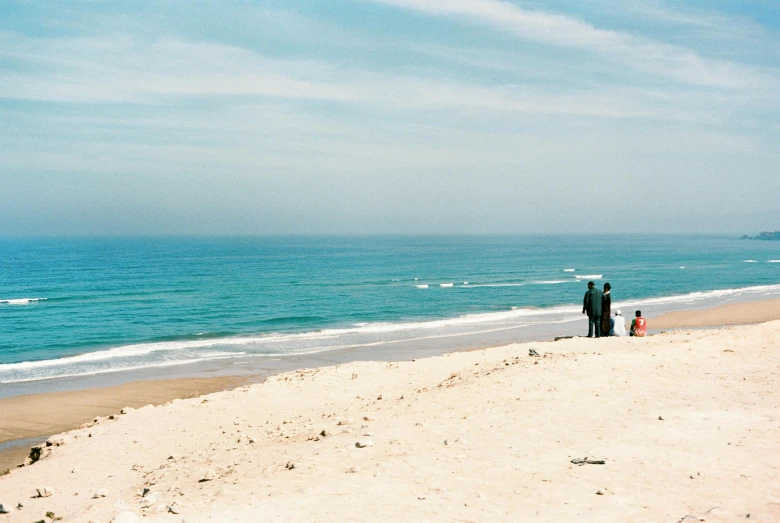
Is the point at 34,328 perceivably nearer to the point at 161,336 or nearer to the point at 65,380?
the point at 161,336

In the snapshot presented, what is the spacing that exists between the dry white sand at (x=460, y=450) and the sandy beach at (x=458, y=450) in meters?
0.03

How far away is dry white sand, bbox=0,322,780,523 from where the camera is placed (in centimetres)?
700

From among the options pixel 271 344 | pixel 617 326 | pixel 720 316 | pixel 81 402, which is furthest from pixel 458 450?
pixel 720 316

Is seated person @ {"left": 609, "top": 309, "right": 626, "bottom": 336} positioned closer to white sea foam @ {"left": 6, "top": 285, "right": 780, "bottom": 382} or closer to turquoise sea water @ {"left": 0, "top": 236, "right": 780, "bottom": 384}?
turquoise sea water @ {"left": 0, "top": 236, "right": 780, "bottom": 384}

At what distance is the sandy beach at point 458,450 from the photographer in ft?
23.0

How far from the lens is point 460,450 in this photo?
849 centimetres

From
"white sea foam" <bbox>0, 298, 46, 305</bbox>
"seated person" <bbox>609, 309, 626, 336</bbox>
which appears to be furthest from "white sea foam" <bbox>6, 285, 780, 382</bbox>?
"white sea foam" <bbox>0, 298, 46, 305</bbox>

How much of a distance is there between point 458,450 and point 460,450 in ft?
0.08

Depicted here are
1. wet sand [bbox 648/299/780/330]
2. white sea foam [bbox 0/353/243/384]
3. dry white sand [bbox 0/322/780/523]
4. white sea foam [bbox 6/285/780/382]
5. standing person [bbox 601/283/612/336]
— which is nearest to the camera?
dry white sand [bbox 0/322/780/523]

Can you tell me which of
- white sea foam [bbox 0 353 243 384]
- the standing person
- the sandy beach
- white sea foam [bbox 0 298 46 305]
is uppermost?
the standing person

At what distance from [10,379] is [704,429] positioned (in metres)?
20.9

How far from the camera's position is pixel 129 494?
28.3 feet

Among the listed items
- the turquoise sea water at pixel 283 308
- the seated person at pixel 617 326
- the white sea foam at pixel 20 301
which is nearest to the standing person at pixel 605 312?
the seated person at pixel 617 326

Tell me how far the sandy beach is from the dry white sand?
30 millimetres
